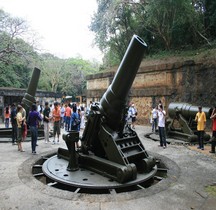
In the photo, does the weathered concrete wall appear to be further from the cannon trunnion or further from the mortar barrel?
the cannon trunnion

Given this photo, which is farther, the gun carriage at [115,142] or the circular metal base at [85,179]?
the gun carriage at [115,142]

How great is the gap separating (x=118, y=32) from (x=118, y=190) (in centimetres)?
1872

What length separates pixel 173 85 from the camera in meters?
14.6

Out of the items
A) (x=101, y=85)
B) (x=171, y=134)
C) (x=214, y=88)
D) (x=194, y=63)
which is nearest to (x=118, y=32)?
(x=101, y=85)

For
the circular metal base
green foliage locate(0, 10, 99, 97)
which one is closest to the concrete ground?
the circular metal base

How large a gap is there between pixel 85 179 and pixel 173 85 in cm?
1150

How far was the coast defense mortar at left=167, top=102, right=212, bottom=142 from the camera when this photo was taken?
9.52 metres

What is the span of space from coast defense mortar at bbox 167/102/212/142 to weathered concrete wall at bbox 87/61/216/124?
3848 mm

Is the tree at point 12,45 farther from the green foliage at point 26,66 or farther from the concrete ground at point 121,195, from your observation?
the concrete ground at point 121,195

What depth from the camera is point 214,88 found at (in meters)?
13.0

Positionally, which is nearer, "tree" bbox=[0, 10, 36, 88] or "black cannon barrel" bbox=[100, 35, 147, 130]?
Answer: "black cannon barrel" bbox=[100, 35, 147, 130]

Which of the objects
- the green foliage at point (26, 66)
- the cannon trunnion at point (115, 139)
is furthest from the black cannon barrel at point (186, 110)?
the green foliage at point (26, 66)

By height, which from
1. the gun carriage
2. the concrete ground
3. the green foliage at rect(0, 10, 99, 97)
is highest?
the green foliage at rect(0, 10, 99, 97)

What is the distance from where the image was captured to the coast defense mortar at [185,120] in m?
9.52
